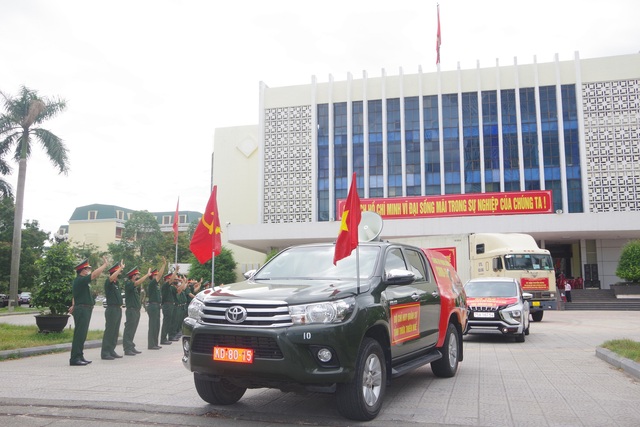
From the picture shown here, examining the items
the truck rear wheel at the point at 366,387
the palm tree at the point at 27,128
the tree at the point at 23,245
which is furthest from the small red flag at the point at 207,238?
the tree at the point at 23,245

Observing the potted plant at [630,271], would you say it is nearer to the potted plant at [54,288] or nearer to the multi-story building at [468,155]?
the multi-story building at [468,155]

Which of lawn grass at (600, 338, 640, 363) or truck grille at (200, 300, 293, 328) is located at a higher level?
truck grille at (200, 300, 293, 328)

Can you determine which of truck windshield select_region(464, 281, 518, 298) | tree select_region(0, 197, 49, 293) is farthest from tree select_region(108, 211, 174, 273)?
truck windshield select_region(464, 281, 518, 298)

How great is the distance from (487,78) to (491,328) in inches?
1547

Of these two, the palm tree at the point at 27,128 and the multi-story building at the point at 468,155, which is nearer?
the palm tree at the point at 27,128

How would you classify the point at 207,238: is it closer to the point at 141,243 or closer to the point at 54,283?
the point at 54,283

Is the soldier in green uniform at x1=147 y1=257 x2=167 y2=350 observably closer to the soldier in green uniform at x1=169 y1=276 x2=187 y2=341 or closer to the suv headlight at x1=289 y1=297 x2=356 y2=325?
the soldier in green uniform at x1=169 y1=276 x2=187 y2=341

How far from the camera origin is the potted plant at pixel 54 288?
13008 mm

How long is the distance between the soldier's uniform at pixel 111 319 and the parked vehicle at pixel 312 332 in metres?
5.16

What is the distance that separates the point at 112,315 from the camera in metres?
10.5

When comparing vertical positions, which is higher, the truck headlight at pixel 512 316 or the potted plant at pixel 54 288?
the potted plant at pixel 54 288

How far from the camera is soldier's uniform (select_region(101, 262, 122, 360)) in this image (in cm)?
1025

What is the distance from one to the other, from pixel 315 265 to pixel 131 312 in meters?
6.56

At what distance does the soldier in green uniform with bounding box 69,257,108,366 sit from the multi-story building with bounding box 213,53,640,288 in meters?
30.1
